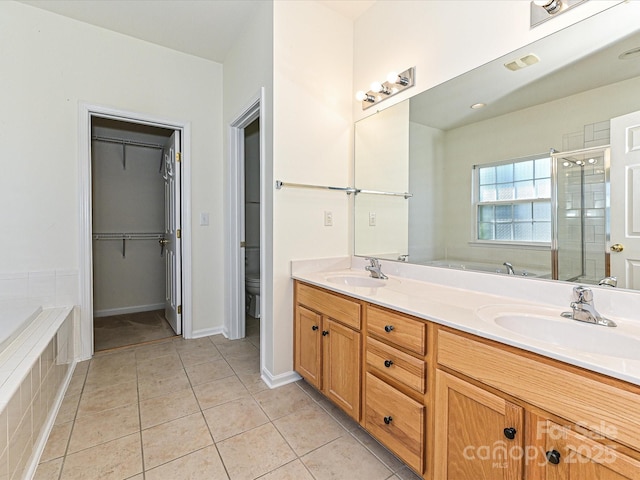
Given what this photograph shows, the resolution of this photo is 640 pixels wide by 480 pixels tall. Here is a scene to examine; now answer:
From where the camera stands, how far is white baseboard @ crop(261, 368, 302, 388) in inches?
80.7

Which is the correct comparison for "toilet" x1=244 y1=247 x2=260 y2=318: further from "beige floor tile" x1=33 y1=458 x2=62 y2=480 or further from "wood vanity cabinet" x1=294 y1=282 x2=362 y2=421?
"beige floor tile" x1=33 y1=458 x2=62 y2=480

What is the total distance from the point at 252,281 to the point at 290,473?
2262 millimetres

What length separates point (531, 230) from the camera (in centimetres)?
139

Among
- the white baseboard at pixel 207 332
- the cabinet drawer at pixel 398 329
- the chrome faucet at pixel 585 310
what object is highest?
the chrome faucet at pixel 585 310

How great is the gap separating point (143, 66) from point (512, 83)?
282cm

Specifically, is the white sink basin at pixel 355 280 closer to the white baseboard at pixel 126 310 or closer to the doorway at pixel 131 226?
the doorway at pixel 131 226

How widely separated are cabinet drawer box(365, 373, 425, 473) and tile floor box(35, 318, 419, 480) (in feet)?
0.49

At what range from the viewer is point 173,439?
1.55 metres

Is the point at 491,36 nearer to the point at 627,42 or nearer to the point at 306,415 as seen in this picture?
the point at 627,42

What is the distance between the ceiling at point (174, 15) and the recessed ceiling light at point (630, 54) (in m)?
1.57

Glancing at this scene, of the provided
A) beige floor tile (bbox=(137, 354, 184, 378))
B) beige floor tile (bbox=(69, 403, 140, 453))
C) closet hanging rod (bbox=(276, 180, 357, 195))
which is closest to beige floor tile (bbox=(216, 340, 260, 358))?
beige floor tile (bbox=(137, 354, 184, 378))

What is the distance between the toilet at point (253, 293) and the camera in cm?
343

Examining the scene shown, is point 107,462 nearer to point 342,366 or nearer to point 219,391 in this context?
point 219,391

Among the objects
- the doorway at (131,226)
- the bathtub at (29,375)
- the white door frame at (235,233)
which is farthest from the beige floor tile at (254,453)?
the doorway at (131,226)
